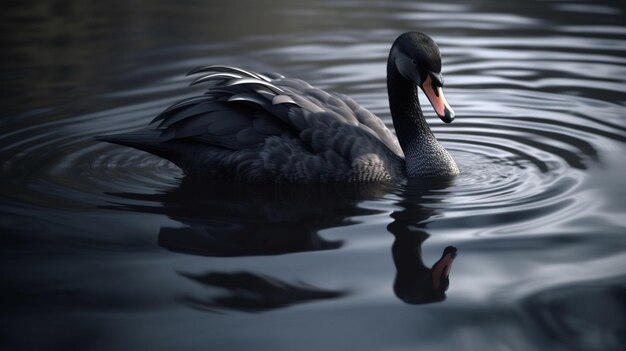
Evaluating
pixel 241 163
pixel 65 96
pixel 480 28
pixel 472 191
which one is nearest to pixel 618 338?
pixel 472 191

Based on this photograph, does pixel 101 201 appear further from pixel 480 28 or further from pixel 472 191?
pixel 480 28

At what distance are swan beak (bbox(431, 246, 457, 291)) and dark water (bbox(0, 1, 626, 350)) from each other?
62 mm

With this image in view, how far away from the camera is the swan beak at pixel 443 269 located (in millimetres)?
4531

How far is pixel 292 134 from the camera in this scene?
6.16m

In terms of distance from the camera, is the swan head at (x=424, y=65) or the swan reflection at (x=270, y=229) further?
the swan head at (x=424, y=65)

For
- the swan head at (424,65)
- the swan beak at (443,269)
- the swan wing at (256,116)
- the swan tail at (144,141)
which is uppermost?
the swan head at (424,65)

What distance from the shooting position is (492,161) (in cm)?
675

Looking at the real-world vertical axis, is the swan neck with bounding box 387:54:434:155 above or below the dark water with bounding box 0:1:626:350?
above

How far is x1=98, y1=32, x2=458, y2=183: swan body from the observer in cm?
610

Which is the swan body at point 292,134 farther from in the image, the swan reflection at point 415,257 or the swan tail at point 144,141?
the swan reflection at point 415,257

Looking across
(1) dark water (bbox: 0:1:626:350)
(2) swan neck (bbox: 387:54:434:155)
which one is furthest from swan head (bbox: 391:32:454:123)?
(1) dark water (bbox: 0:1:626:350)

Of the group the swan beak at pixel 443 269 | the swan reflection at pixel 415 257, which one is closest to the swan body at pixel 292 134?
the swan reflection at pixel 415 257

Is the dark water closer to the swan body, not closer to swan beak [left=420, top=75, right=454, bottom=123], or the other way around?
the swan body

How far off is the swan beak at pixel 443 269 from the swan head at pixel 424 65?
4.50ft
